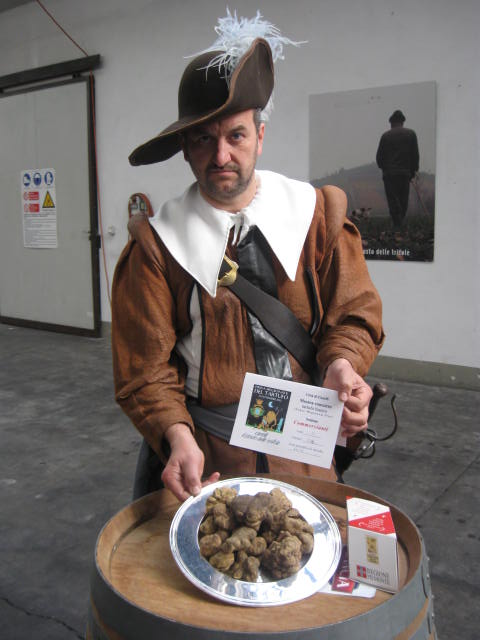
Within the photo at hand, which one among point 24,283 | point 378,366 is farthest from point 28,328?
point 378,366

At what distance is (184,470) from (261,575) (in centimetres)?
28

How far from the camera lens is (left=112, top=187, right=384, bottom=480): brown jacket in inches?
52.9

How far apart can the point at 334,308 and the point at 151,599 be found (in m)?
0.77

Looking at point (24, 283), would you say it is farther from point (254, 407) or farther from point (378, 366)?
Result: point (254, 407)

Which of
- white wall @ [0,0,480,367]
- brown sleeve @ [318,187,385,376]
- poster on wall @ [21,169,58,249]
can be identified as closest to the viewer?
brown sleeve @ [318,187,385,376]

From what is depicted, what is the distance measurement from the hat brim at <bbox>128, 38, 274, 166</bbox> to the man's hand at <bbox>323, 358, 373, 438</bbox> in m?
0.59

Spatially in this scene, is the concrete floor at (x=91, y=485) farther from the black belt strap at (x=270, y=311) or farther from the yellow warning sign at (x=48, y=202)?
the yellow warning sign at (x=48, y=202)

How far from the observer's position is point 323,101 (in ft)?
15.5

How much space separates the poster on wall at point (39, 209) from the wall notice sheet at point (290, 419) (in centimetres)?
619

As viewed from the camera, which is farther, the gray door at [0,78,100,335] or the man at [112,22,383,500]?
the gray door at [0,78,100,335]

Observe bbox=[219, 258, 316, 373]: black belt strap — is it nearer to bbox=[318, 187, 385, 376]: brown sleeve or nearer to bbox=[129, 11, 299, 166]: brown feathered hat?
bbox=[318, 187, 385, 376]: brown sleeve

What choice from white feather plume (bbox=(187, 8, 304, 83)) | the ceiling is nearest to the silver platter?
white feather plume (bbox=(187, 8, 304, 83))

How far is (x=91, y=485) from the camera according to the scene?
315 cm

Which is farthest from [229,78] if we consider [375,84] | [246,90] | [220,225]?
[375,84]
